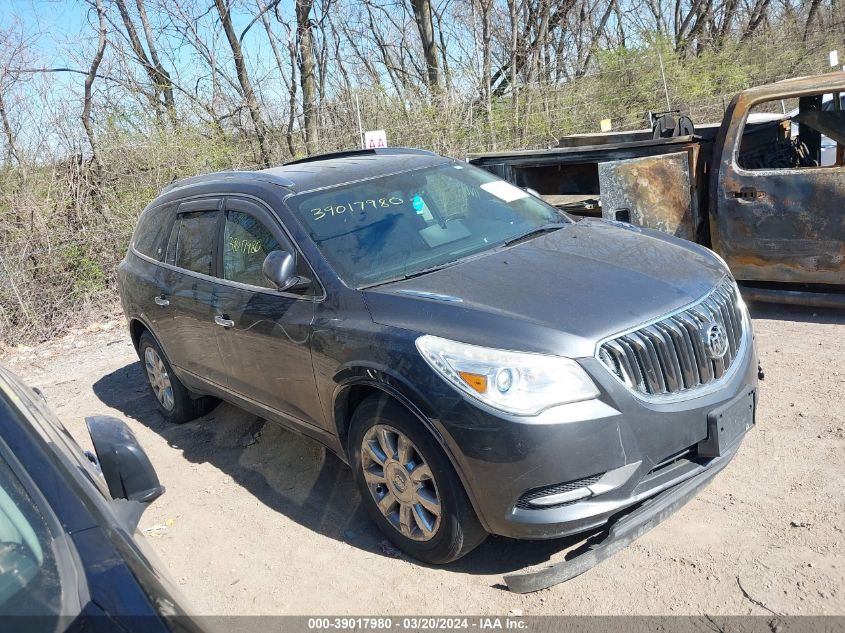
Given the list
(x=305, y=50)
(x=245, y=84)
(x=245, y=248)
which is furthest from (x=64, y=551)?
(x=305, y=50)

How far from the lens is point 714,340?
3301 mm

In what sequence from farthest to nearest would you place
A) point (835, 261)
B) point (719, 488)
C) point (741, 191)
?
point (741, 191) < point (835, 261) < point (719, 488)

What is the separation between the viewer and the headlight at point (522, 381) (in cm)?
293

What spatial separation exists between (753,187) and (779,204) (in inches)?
9.2

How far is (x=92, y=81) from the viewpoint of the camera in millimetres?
12391

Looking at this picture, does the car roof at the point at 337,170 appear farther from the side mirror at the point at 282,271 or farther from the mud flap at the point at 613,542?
the mud flap at the point at 613,542

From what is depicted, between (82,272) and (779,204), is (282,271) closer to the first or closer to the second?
(779,204)

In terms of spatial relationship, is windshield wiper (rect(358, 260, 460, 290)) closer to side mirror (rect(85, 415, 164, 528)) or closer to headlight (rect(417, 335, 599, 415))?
headlight (rect(417, 335, 599, 415))

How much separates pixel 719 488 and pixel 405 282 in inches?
73.0

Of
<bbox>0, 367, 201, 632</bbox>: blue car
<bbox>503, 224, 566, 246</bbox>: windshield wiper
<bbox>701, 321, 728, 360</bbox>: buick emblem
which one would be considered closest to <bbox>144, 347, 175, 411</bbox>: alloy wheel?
<bbox>503, 224, 566, 246</bbox>: windshield wiper

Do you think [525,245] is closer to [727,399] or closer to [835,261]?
[727,399]

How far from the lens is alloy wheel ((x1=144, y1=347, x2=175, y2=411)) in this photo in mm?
5816

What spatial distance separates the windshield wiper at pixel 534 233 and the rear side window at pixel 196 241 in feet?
6.15

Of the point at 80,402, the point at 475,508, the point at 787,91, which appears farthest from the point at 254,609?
the point at 787,91
